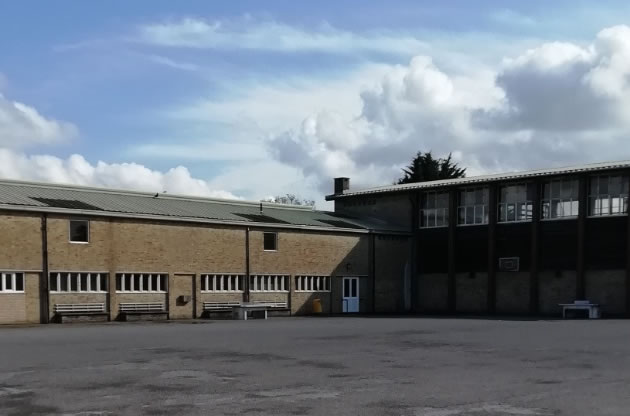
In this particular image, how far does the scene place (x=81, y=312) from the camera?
1272 inches

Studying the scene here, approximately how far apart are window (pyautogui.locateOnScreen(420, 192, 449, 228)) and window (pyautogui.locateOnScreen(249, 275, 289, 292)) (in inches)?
404

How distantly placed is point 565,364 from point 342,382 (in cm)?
496

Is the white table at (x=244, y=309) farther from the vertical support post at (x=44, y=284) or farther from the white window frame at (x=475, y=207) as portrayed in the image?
the white window frame at (x=475, y=207)

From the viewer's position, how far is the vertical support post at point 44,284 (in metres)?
31.2

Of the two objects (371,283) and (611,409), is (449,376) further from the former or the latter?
(371,283)

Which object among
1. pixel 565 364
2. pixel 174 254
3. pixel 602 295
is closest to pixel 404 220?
pixel 602 295

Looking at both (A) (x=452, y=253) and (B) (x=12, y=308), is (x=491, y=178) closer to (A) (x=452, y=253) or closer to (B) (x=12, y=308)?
(A) (x=452, y=253)

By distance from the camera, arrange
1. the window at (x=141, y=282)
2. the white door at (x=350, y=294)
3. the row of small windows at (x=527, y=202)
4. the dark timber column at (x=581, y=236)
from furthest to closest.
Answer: the white door at (x=350, y=294) → the dark timber column at (x=581, y=236) → the row of small windows at (x=527, y=202) → the window at (x=141, y=282)

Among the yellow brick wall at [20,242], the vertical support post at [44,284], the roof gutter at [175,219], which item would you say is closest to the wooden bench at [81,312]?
the vertical support post at [44,284]

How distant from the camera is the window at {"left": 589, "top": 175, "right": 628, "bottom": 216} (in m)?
37.4

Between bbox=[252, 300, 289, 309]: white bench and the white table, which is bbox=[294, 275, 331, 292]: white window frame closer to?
bbox=[252, 300, 289, 309]: white bench

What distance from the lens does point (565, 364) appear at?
14.5 meters

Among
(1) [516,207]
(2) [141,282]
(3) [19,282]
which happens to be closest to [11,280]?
(3) [19,282]

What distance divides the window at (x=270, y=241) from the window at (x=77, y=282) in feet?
29.4
